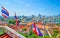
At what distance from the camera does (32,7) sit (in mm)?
2627

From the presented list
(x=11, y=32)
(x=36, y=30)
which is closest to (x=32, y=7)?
(x=36, y=30)

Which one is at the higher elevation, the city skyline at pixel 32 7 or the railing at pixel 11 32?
the city skyline at pixel 32 7

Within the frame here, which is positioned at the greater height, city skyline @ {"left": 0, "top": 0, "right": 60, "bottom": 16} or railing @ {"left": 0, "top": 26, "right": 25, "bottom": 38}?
city skyline @ {"left": 0, "top": 0, "right": 60, "bottom": 16}

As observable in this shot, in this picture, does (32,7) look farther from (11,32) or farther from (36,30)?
(11,32)

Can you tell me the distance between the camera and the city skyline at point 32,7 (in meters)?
2.58

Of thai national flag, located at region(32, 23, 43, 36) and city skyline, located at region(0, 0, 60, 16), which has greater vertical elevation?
city skyline, located at region(0, 0, 60, 16)

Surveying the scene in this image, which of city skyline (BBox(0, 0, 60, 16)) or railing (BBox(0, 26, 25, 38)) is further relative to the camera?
city skyline (BBox(0, 0, 60, 16))

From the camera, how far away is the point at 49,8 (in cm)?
263

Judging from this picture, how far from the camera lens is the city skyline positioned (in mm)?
2584

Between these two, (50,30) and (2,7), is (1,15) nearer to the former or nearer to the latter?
(2,7)

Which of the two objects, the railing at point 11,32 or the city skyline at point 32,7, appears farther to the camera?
the city skyline at point 32,7

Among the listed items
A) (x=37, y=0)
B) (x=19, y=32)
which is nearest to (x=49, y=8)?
(x=37, y=0)

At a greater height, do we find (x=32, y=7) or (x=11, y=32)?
(x=32, y=7)

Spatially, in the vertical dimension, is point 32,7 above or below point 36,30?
above
